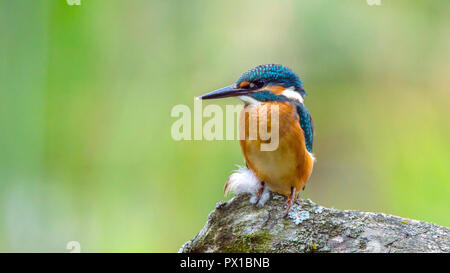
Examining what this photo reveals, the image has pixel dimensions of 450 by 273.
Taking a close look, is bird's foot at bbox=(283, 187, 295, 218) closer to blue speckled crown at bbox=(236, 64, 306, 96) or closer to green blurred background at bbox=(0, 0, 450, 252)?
blue speckled crown at bbox=(236, 64, 306, 96)

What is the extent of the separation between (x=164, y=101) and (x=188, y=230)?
1.06 meters

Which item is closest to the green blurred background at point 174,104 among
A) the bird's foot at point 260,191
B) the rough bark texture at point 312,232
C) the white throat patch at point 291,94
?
the white throat patch at point 291,94

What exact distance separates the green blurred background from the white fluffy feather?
1.22 metres

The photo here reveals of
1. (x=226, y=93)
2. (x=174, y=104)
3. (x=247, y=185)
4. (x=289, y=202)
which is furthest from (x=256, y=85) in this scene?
(x=174, y=104)

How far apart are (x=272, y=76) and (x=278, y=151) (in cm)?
40

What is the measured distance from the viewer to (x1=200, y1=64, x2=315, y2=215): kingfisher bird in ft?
6.98

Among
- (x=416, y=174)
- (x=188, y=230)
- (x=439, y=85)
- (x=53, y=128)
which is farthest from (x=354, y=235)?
(x=53, y=128)

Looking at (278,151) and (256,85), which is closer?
(278,151)

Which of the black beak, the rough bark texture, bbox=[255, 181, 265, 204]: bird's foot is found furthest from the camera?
the black beak

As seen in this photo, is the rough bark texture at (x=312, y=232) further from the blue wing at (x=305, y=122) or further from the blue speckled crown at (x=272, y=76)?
the blue speckled crown at (x=272, y=76)

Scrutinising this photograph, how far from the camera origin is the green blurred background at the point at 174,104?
11.3ft

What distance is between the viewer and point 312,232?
172 centimetres

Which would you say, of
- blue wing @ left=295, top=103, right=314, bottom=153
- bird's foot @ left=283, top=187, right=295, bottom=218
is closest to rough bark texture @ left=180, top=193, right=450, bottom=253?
bird's foot @ left=283, top=187, right=295, bottom=218

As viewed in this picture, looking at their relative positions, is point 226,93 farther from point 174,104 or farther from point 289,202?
point 174,104
